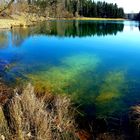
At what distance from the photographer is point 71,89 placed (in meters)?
12.0

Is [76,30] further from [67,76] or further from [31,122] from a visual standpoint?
[31,122]

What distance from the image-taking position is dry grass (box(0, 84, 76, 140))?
601cm

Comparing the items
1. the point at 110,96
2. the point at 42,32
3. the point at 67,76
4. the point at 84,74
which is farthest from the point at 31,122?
the point at 42,32

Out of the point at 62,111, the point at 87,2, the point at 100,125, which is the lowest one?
the point at 100,125

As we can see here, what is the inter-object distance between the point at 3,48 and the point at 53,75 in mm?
10611

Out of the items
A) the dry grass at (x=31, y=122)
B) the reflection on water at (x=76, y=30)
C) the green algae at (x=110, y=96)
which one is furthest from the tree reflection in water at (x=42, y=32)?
the dry grass at (x=31, y=122)

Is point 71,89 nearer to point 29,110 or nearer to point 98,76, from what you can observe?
point 98,76

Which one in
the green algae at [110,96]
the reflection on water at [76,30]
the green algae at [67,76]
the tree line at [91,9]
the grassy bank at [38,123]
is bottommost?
the green algae at [110,96]

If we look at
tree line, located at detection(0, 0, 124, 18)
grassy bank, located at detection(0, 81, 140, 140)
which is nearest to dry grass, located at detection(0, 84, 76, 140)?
grassy bank, located at detection(0, 81, 140, 140)

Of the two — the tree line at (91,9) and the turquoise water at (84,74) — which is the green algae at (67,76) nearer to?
the turquoise water at (84,74)

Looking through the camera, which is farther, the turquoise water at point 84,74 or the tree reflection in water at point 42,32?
the tree reflection in water at point 42,32

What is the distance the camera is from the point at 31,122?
254 inches

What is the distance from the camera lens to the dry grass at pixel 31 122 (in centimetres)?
601

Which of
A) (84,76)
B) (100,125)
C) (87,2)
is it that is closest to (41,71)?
(84,76)
